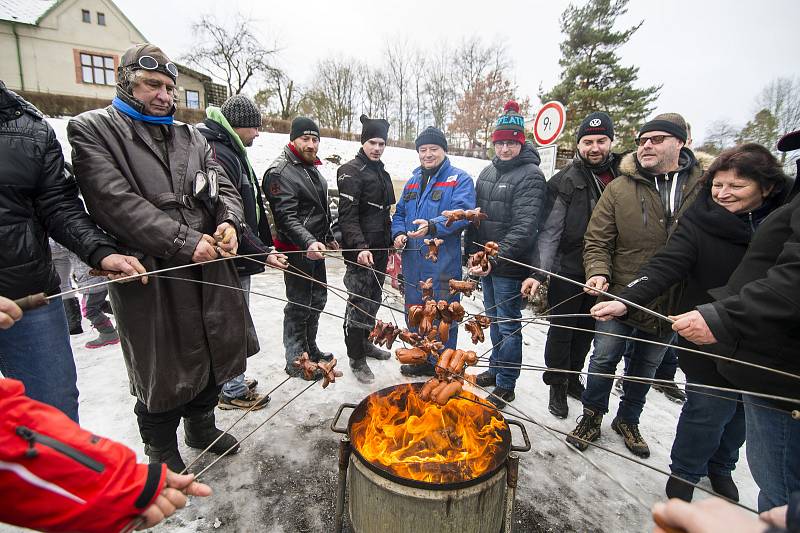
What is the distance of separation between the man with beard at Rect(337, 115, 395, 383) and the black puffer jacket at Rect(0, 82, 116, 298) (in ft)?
7.68

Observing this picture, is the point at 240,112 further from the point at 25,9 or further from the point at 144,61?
the point at 25,9

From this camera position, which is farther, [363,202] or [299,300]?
[363,202]

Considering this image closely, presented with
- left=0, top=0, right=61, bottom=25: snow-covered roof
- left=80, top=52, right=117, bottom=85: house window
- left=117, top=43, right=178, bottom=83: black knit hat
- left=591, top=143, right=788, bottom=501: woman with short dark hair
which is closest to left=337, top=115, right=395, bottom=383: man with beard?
left=117, top=43, right=178, bottom=83: black knit hat

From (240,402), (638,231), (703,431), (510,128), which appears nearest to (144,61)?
(240,402)

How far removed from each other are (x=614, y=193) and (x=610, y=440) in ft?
7.41

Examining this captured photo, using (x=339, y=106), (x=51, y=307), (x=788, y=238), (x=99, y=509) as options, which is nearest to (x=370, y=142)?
(x=51, y=307)

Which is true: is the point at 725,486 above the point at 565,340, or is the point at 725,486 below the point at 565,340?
below

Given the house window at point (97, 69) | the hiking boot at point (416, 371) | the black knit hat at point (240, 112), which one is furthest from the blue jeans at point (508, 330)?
the house window at point (97, 69)

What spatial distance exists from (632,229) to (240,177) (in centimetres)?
340

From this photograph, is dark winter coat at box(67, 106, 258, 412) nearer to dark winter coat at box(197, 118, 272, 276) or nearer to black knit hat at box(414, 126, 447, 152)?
dark winter coat at box(197, 118, 272, 276)

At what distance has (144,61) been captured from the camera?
212 cm

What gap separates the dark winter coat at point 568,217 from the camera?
3.46 metres

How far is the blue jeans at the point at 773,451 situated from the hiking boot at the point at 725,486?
41.6 inches

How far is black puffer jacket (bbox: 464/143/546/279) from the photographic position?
3598 millimetres
